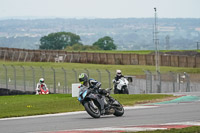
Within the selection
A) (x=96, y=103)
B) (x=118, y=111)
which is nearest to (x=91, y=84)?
(x=96, y=103)

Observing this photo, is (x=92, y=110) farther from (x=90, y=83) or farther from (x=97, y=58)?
(x=97, y=58)

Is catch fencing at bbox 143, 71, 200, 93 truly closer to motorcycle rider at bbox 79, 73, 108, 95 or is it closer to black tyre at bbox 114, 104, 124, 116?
black tyre at bbox 114, 104, 124, 116

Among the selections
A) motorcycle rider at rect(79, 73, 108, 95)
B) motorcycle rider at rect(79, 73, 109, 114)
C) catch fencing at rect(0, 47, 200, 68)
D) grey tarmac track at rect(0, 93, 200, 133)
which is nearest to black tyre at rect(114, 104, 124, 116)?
grey tarmac track at rect(0, 93, 200, 133)

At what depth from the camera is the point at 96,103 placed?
18.6 metres

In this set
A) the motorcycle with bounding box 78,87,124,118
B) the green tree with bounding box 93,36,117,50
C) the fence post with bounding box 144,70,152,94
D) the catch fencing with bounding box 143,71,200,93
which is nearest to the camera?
the motorcycle with bounding box 78,87,124,118

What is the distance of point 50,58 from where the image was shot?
92938 millimetres

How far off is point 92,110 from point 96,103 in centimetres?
25

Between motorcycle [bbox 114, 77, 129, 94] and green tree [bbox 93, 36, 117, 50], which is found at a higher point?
green tree [bbox 93, 36, 117, 50]

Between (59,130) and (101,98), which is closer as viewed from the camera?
(59,130)

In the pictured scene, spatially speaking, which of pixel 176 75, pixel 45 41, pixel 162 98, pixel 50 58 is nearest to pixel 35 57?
pixel 50 58

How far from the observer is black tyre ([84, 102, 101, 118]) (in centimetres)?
1844

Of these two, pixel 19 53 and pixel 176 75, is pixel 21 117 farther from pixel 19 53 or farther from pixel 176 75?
pixel 19 53

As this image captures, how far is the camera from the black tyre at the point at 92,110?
60.5 ft

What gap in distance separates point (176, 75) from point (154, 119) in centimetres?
2262
